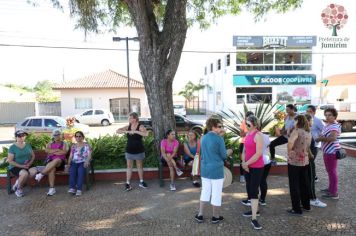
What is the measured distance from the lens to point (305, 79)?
31.4 meters

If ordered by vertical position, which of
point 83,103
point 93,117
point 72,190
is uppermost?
point 83,103

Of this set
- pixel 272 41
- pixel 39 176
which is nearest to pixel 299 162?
pixel 39 176

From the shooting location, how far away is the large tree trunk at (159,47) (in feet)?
23.0

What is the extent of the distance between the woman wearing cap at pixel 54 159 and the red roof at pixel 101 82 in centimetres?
2180

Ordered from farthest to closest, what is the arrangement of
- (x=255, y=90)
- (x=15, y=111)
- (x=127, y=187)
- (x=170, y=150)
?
(x=255, y=90) → (x=15, y=111) → (x=170, y=150) → (x=127, y=187)

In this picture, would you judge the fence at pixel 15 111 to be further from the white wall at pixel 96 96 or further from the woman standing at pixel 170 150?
the woman standing at pixel 170 150

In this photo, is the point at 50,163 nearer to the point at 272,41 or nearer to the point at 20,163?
the point at 20,163

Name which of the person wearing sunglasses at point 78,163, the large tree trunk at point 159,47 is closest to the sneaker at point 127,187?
the person wearing sunglasses at point 78,163

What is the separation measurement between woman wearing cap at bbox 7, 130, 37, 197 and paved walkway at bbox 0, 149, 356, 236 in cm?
26

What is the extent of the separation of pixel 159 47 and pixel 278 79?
2656cm

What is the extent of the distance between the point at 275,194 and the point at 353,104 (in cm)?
1549

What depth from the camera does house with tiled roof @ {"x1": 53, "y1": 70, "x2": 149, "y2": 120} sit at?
28.4m

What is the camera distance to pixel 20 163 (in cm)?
616

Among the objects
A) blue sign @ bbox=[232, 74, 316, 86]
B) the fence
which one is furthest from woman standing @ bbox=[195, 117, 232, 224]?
the fence
